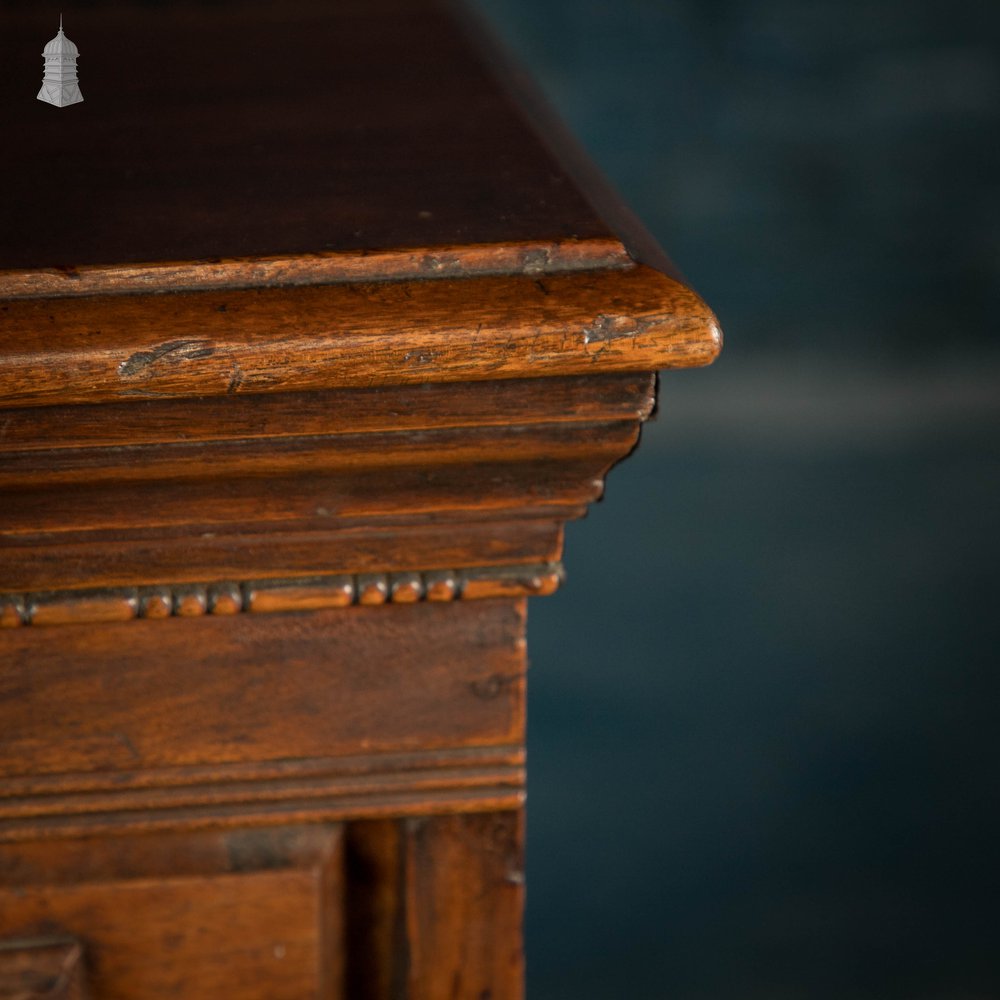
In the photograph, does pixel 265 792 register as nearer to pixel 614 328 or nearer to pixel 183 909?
pixel 183 909

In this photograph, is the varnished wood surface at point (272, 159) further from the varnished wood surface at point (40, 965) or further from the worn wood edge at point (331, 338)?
the varnished wood surface at point (40, 965)

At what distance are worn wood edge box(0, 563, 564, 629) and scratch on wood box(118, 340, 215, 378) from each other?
0.07m

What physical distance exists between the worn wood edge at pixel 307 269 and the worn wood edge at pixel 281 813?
146mm

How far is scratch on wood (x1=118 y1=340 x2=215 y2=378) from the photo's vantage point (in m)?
0.27

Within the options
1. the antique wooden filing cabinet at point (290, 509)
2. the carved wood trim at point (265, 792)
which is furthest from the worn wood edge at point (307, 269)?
the carved wood trim at point (265, 792)

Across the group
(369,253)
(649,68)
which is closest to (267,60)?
(369,253)

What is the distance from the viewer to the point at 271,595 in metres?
0.33

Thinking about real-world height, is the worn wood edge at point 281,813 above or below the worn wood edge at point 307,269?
below

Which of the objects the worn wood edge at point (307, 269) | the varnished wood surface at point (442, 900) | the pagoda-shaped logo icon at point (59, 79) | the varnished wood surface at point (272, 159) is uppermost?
the pagoda-shaped logo icon at point (59, 79)

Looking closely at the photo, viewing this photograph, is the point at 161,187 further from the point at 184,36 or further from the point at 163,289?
the point at 184,36

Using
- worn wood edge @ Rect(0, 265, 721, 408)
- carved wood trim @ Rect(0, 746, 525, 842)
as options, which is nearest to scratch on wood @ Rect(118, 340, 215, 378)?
worn wood edge @ Rect(0, 265, 721, 408)

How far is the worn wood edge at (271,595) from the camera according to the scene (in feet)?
1.06

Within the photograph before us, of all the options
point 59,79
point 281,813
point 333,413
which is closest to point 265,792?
point 281,813

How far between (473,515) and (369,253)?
73mm
